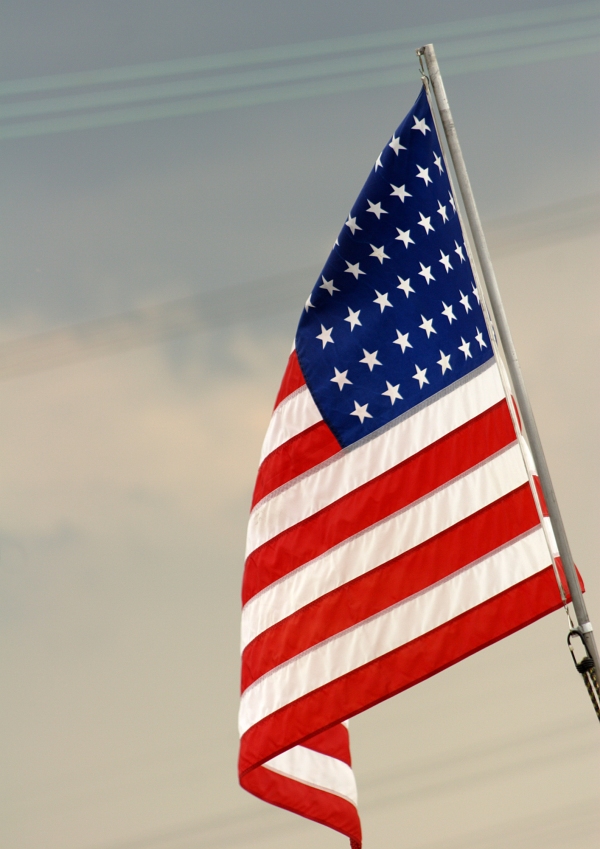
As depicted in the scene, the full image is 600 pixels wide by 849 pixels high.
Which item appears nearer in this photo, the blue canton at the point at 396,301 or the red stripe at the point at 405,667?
the red stripe at the point at 405,667

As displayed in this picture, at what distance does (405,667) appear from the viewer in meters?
6.02

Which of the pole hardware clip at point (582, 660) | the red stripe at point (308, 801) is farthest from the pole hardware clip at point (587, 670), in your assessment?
the red stripe at point (308, 801)

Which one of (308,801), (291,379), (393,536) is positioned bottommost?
(308,801)

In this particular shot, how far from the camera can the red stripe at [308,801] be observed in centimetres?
714

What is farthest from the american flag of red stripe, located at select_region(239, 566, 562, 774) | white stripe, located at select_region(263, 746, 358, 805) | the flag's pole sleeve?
the flag's pole sleeve

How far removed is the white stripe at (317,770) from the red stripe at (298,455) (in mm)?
2005

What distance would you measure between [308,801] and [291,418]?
2900 millimetres

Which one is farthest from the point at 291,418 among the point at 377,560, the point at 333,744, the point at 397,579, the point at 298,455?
the point at 333,744

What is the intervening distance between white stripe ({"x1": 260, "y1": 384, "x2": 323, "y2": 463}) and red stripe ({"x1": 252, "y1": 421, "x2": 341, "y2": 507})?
0.04 meters

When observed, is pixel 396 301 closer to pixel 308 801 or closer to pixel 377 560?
pixel 377 560

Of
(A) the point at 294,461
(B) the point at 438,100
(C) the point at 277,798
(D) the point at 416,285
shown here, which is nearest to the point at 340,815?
A: (C) the point at 277,798

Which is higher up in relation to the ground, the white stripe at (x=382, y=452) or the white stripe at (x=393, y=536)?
the white stripe at (x=382, y=452)

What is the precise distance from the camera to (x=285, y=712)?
6.26 metres

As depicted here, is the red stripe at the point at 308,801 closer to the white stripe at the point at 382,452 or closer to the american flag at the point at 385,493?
the american flag at the point at 385,493
